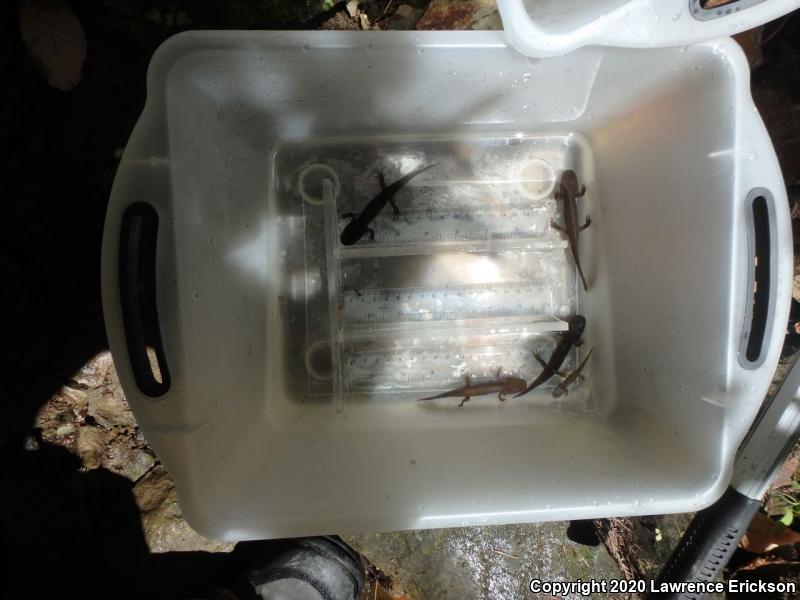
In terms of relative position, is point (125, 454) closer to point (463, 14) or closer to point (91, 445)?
point (91, 445)

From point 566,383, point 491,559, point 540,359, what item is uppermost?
point 540,359

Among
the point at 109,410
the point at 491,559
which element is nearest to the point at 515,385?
the point at 491,559

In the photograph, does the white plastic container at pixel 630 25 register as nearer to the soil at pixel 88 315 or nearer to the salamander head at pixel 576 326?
the soil at pixel 88 315

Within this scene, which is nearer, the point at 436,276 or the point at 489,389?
the point at 489,389

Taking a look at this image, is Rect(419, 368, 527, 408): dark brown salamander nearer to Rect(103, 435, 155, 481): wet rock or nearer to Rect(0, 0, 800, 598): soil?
Rect(0, 0, 800, 598): soil

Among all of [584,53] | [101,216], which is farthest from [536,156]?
[101,216]

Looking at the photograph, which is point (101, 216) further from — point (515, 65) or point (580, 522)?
point (580, 522)

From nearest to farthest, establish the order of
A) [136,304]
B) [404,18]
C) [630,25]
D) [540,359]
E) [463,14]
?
[136,304]
[630,25]
[463,14]
[404,18]
[540,359]

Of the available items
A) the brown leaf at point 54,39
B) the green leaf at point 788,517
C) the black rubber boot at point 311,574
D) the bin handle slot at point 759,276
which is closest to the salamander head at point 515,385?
the bin handle slot at point 759,276
